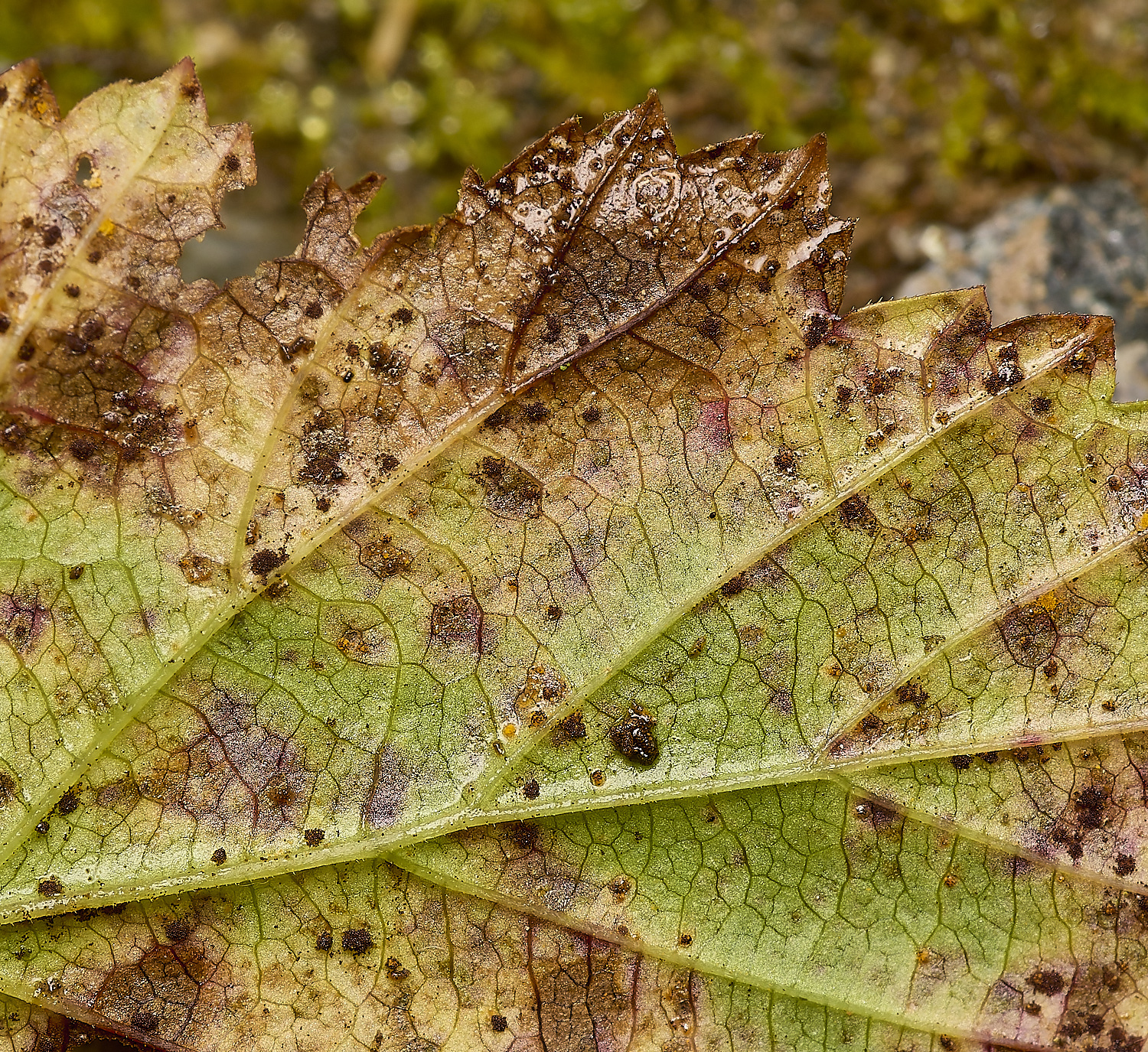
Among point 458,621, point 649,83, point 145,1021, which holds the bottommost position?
point 145,1021

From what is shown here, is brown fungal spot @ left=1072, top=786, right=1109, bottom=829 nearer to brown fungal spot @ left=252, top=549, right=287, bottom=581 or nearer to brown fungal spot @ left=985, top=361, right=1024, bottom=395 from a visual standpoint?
brown fungal spot @ left=985, top=361, right=1024, bottom=395

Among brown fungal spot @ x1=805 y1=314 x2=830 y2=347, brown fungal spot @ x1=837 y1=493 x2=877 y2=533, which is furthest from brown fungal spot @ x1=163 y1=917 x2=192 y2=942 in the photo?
brown fungal spot @ x1=805 y1=314 x2=830 y2=347

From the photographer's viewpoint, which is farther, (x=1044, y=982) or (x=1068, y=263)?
(x=1068, y=263)

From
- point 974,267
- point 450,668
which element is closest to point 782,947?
point 450,668

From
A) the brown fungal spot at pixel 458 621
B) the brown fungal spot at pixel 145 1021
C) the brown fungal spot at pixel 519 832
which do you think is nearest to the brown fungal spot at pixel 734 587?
the brown fungal spot at pixel 458 621

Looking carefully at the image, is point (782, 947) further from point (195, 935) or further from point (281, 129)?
point (281, 129)

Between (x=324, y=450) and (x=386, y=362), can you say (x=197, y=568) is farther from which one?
(x=386, y=362)

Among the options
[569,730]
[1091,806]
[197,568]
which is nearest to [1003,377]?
[1091,806]
